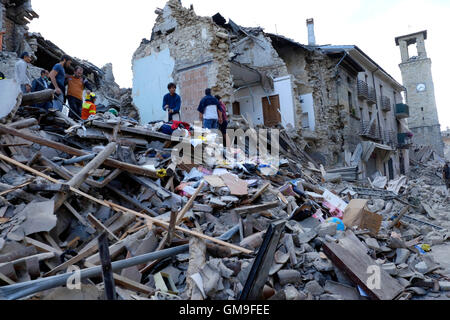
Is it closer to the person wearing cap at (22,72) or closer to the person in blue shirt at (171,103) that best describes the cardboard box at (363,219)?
the person in blue shirt at (171,103)

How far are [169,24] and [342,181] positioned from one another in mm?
8794

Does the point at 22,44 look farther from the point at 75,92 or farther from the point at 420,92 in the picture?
the point at 420,92

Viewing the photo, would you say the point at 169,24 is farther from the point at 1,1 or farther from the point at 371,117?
the point at 371,117

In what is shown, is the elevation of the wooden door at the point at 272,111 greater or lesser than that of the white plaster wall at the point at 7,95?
greater

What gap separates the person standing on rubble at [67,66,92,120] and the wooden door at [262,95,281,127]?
10.4m

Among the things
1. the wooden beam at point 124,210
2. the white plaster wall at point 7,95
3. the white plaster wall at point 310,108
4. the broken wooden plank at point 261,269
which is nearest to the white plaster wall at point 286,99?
the white plaster wall at point 310,108

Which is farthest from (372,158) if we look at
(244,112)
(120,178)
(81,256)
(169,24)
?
(81,256)

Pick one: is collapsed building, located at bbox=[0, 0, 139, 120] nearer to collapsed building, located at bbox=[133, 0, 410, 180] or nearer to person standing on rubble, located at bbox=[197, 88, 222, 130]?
collapsed building, located at bbox=[133, 0, 410, 180]

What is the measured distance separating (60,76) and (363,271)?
7022 millimetres

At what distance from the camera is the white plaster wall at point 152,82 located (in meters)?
12.5

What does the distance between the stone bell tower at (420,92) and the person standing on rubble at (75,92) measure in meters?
35.9

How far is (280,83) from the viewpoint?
16.1 meters

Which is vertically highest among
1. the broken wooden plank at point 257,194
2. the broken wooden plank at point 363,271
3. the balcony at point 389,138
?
the balcony at point 389,138

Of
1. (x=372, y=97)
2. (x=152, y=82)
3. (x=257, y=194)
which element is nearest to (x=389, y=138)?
(x=372, y=97)
